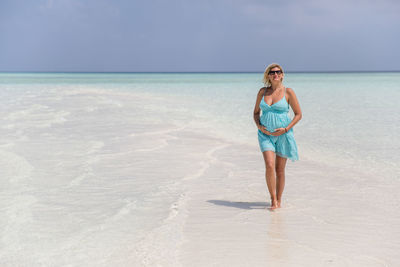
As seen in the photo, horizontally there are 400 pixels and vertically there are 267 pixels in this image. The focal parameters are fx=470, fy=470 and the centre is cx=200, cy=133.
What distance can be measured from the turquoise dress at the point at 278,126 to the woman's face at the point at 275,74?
19 cm

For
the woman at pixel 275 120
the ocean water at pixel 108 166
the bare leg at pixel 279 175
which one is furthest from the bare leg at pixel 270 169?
the ocean water at pixel 108 166

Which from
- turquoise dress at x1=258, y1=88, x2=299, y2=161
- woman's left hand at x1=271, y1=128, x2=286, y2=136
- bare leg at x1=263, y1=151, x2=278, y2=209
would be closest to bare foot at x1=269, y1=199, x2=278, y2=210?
bare leg at x1=263, y1=151, x2=278, y2=209

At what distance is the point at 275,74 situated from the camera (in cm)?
461

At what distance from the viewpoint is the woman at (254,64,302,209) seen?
183 inches

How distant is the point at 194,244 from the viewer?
3844 millimetres

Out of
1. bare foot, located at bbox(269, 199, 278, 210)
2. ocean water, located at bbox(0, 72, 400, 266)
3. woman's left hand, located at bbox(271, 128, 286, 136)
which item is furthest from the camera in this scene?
bare foot, located at bbox(269, 199, 278, 210)

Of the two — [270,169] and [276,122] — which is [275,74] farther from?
[270,169]

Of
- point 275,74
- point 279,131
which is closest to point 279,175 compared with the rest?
point 279,131

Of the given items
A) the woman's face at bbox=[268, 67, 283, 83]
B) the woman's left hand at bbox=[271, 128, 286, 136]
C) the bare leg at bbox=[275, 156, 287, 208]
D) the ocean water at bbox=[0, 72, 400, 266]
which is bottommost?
the ocean water at bbox=[0, 72, 400, 266]

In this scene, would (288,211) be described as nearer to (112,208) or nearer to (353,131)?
(112,208)

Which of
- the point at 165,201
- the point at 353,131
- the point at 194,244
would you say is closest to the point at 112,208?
the point at 165,201

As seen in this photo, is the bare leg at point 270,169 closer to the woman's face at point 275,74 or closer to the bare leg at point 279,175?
the bare leg at point 279,175

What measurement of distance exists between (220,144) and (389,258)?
5855 millimetres

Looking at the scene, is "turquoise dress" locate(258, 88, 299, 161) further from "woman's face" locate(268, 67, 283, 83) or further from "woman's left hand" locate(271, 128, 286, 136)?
"woman's face" locate(268, 67, 283, 83)
